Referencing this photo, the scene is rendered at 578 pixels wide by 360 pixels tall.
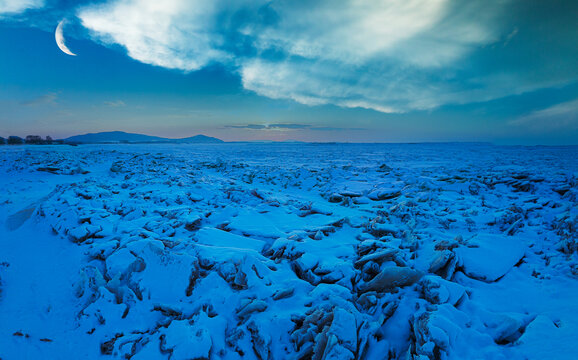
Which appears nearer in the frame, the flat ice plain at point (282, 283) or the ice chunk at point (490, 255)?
the flat ice plain at point (282, 283)

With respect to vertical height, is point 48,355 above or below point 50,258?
below

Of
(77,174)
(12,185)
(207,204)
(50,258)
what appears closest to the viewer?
(50,258)

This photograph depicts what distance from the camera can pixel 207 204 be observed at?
552 cm

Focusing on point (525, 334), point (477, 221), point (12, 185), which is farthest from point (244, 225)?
point (12, 185)

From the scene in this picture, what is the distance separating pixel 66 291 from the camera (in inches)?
99.0

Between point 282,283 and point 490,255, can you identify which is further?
point 490,255

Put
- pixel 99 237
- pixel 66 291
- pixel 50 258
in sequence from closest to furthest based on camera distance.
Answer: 1. pixel 66 291
2. pixel 50 258
3. pixel 99 237

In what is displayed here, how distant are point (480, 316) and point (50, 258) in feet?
15.4

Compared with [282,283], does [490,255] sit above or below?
above

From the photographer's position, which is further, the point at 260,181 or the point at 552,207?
the point at 260,181

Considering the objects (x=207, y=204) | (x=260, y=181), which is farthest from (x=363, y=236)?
(x=260, y=181)

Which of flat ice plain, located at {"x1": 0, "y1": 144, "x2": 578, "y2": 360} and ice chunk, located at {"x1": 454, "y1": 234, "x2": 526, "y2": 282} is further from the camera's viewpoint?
ice chunk, located at {"x1": 454, "y1": 234, "x2": 526, "y2": 282}

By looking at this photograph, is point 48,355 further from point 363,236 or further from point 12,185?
point 12,185

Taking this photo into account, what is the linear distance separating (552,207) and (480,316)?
449 cm
